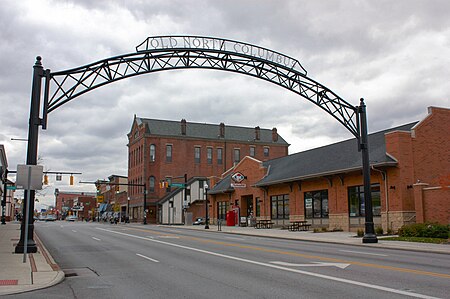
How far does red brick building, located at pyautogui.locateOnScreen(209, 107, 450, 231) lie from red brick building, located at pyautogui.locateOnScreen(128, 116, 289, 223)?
115 feet

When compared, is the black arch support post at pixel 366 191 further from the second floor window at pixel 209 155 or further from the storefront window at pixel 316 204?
the second floor window at pixel 209 155

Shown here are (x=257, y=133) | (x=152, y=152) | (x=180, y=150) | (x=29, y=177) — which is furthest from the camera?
(x=257, y=133)

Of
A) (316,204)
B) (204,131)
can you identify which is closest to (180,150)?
(204,131)

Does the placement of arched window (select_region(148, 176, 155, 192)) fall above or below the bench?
above

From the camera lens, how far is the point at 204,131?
268 feet

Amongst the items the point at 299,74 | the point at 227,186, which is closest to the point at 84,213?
the point at 227,186

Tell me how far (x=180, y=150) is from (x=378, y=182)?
165ft

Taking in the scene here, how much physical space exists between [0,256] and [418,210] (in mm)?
22090

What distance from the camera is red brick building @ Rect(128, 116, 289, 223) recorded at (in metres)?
75.1

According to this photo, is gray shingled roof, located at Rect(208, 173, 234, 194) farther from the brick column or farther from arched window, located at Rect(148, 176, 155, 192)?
the brick column

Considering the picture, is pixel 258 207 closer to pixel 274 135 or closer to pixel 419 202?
pixel 419 202

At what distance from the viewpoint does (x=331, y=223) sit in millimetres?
34094

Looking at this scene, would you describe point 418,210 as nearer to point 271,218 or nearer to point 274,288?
point 271,218

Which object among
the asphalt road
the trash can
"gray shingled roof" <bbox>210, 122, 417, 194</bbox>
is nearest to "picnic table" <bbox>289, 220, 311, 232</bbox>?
"gray shingled roof" <bbox>210, 122, 417, 194</bbox>
